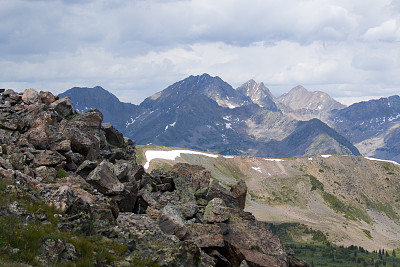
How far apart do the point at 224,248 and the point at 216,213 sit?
9.67 feet

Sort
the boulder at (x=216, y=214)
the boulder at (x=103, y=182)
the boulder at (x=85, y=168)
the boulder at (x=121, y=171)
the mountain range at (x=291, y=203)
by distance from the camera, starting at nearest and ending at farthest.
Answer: the boulder at (x=103, y=182), the boulder at (x=216, y=214), the boulder at (x=85, y=168), the boulder at (x=121, y=171), the mountain range at (x=291, y=203)

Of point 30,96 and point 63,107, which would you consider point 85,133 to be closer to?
point 63,107

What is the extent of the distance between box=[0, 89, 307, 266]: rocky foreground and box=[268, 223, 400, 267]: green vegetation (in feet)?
376

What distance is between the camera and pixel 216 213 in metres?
26.3

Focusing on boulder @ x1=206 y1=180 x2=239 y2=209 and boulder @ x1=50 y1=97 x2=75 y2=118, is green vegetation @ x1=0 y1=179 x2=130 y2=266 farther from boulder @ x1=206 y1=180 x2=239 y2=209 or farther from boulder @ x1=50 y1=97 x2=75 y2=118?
boulder @ x1=50 y1=97 x2=75 y2=118

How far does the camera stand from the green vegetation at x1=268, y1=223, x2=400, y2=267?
13627cm

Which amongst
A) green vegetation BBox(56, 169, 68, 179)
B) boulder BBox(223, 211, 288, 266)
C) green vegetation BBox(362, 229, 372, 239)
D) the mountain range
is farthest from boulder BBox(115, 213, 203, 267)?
green vegetation BBox(362, 229, 372, 239)

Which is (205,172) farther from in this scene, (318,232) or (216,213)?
(318,232)

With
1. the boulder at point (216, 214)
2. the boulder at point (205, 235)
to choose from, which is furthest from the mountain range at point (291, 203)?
the boulder at point (205, 235)

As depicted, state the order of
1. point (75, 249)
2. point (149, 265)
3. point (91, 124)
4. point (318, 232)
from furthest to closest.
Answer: point (318, 232)
point (91, 124)
point (149, 265)
point (75, 249)

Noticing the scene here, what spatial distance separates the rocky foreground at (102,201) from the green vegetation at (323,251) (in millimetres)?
114585

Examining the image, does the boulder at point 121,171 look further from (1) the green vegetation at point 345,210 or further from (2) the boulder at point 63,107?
(1) the green vegetation at point 345,210

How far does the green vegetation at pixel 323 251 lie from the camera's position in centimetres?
13627

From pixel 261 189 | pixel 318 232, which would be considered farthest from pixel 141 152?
pixel 318 232
